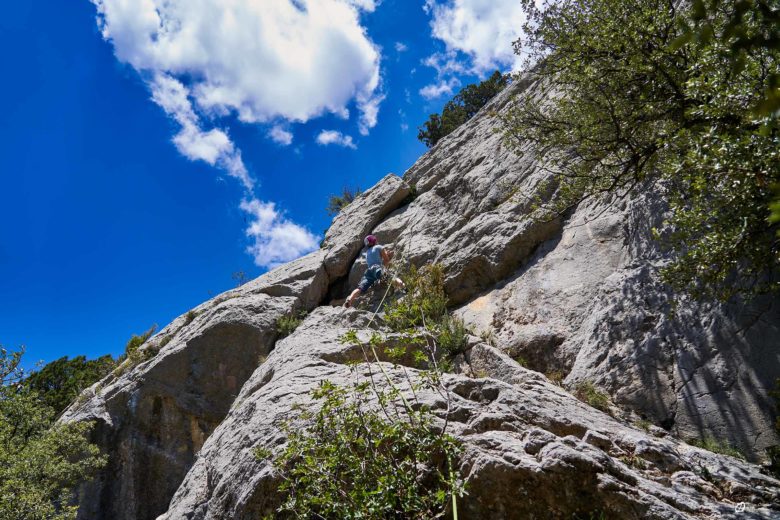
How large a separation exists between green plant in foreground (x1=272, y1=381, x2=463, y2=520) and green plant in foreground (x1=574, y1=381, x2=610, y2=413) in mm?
3381

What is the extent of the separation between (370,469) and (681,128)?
238 inches

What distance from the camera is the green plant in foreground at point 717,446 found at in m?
5.73

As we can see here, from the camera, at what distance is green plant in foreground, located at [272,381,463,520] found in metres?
3.95

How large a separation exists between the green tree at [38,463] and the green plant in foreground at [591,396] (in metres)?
11.9

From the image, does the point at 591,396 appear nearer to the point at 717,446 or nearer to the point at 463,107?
the point at 717,446

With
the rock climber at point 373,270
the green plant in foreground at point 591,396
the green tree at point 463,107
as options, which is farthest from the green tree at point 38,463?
the green tree at point 463,107

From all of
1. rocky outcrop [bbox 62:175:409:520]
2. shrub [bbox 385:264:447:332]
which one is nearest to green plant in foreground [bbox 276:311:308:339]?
rocky outcrop [bbox 62:175:409:520]

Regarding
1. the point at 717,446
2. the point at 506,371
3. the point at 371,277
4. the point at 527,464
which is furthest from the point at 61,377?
the point at 717,446

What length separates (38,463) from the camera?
12.1 meters

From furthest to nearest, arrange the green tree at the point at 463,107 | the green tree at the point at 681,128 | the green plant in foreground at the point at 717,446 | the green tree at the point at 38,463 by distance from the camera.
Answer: the green tree at the point at 463,107
the green tree at the point at 38,463
the green plant in foreground at the point at 717,446
the green tree at the point at 681,128

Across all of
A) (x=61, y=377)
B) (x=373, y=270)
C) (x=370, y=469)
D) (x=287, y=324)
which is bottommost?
(x=370, y=469)

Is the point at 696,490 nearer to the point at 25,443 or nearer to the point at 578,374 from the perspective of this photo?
the point at 578,374

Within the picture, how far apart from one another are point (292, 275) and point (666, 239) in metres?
11.3

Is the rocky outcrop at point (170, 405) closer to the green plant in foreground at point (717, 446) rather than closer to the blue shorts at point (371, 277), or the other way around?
the blue shorts at point (371, 277)
